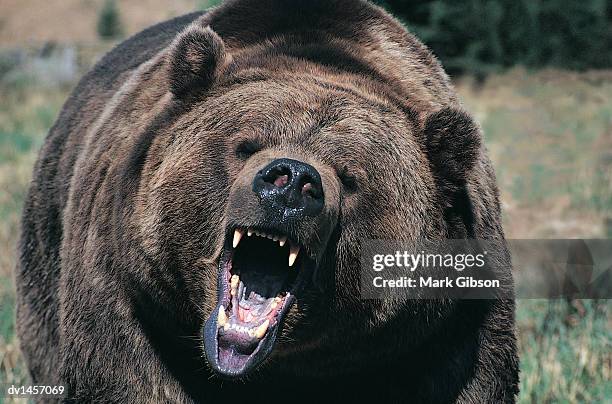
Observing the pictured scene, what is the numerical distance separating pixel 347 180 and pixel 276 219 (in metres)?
0.43

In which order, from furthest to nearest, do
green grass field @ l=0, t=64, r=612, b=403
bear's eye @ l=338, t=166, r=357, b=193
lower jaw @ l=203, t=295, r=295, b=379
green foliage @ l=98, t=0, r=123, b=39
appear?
green foliage @ l=98, t=0, r=123, b=39 < green grass field @ l=0, t=64, r=612, b=403 < bear's eye @ l=338, t=166, r=357, b=193 < lower jaw @ l=203, t=295, r=295, b=379

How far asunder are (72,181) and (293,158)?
60.6 inches

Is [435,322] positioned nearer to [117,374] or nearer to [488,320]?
[488,320]

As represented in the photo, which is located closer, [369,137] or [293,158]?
[293,158]

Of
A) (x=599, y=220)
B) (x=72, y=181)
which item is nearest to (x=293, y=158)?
(x=72, y=181)

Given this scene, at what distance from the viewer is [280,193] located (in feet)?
10.8

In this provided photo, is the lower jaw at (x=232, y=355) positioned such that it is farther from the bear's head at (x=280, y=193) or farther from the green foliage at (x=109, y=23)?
the green foliage at (x=109, y=23)

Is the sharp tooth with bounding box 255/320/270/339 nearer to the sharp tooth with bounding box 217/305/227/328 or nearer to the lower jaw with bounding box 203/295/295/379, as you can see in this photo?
the lower jaw with bounding box 203/295/295/379

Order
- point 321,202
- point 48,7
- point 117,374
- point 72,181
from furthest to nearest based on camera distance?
point 48,7
point 72,181
point 117,374
point 321,202

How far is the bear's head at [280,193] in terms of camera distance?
3.42m

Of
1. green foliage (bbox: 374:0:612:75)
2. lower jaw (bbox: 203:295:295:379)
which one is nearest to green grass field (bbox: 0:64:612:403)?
green foliage (bbox: 374:0:612:75)

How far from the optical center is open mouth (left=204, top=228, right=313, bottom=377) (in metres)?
3.40

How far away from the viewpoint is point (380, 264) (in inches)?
145

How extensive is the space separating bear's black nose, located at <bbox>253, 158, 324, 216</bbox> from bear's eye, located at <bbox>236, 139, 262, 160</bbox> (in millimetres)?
323
